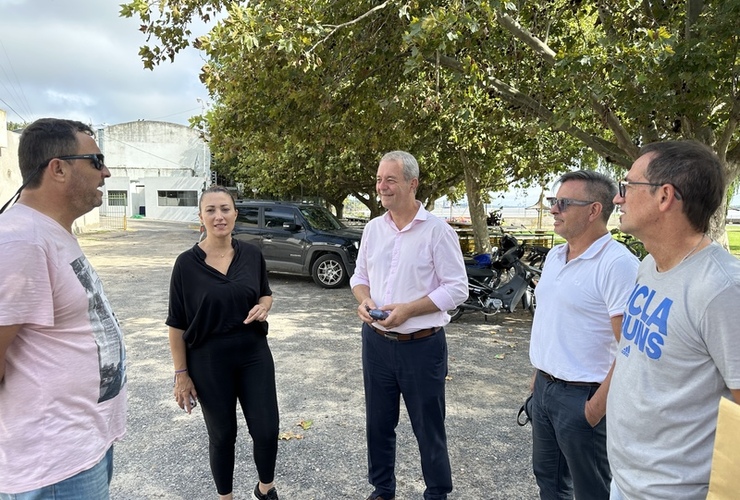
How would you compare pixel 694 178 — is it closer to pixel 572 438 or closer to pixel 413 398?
pixel 572 438

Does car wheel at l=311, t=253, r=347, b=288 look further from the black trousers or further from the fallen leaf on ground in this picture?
the black trousers

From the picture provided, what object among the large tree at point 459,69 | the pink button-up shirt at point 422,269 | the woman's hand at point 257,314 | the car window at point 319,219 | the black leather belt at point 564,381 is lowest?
the black leather belt at point 564,381

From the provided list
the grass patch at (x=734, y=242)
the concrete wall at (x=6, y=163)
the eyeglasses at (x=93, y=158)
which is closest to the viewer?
the eyeglasses at (x=93, y=158)

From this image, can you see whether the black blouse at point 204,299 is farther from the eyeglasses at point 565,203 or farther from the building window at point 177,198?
the building window at point 177,198

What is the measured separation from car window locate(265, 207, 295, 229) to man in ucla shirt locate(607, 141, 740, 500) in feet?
31.0

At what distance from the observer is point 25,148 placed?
1.57 metres

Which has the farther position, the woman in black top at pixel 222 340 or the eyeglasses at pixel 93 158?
the woman in black top at pixel 222 340

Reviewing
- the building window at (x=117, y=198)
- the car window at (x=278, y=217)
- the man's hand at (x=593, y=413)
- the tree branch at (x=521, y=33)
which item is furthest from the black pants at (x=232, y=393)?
the building window at (x=117, y=198)

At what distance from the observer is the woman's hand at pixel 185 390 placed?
8.67 feet

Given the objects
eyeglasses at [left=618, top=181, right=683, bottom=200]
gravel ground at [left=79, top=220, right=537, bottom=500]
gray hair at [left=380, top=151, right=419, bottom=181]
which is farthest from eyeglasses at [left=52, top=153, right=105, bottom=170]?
gravel ground at [left=79, top=220, right=537, bottom=500]

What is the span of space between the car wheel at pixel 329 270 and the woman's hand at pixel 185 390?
24.6 feet

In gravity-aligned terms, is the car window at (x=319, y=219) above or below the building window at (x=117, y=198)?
below

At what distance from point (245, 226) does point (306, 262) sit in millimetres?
1794

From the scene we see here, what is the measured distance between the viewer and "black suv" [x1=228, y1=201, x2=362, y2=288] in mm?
10141
